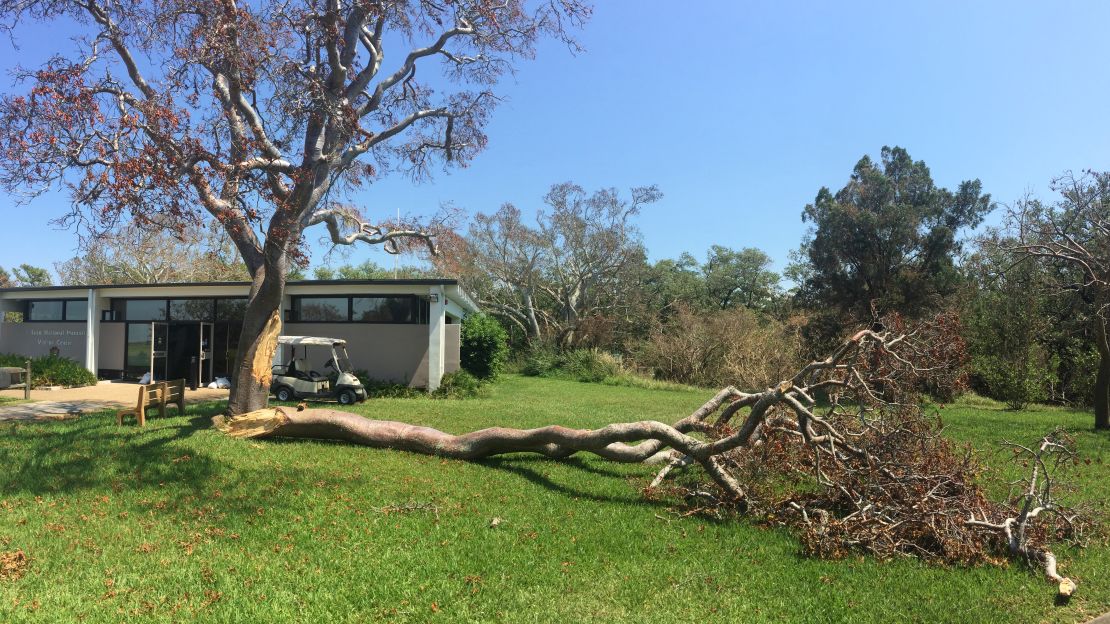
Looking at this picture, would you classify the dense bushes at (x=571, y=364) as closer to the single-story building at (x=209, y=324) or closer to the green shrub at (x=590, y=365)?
the green shrub at (x=590, y=365)

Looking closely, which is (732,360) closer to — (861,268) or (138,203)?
(861,268)

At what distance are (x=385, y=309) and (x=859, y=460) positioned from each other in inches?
530

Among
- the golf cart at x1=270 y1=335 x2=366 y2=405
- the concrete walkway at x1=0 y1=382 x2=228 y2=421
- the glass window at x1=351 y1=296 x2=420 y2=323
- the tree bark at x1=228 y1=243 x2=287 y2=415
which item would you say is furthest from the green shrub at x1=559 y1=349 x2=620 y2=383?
the tree bark at x1=228 y1=243 x2=287 y2=415

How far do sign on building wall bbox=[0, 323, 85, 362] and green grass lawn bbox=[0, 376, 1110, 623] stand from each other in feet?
45.9

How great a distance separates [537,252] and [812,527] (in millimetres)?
29691

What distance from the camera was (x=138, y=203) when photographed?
6492 millimetres

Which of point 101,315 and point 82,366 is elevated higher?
point 101,315

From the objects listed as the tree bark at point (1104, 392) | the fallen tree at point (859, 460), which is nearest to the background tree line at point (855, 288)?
the tree bark at point (1104, 392)

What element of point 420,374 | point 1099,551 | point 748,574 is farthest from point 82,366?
point 1099,551

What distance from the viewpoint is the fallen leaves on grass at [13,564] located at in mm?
4133

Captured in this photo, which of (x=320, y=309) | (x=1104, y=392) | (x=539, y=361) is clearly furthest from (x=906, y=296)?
(x=320, y=309)

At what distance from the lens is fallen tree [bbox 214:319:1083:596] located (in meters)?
5.18

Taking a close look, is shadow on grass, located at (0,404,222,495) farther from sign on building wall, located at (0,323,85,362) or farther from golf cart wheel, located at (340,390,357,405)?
sign on building wall, located at (0,323,85,362)

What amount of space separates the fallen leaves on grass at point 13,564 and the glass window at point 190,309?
15.2 metres
